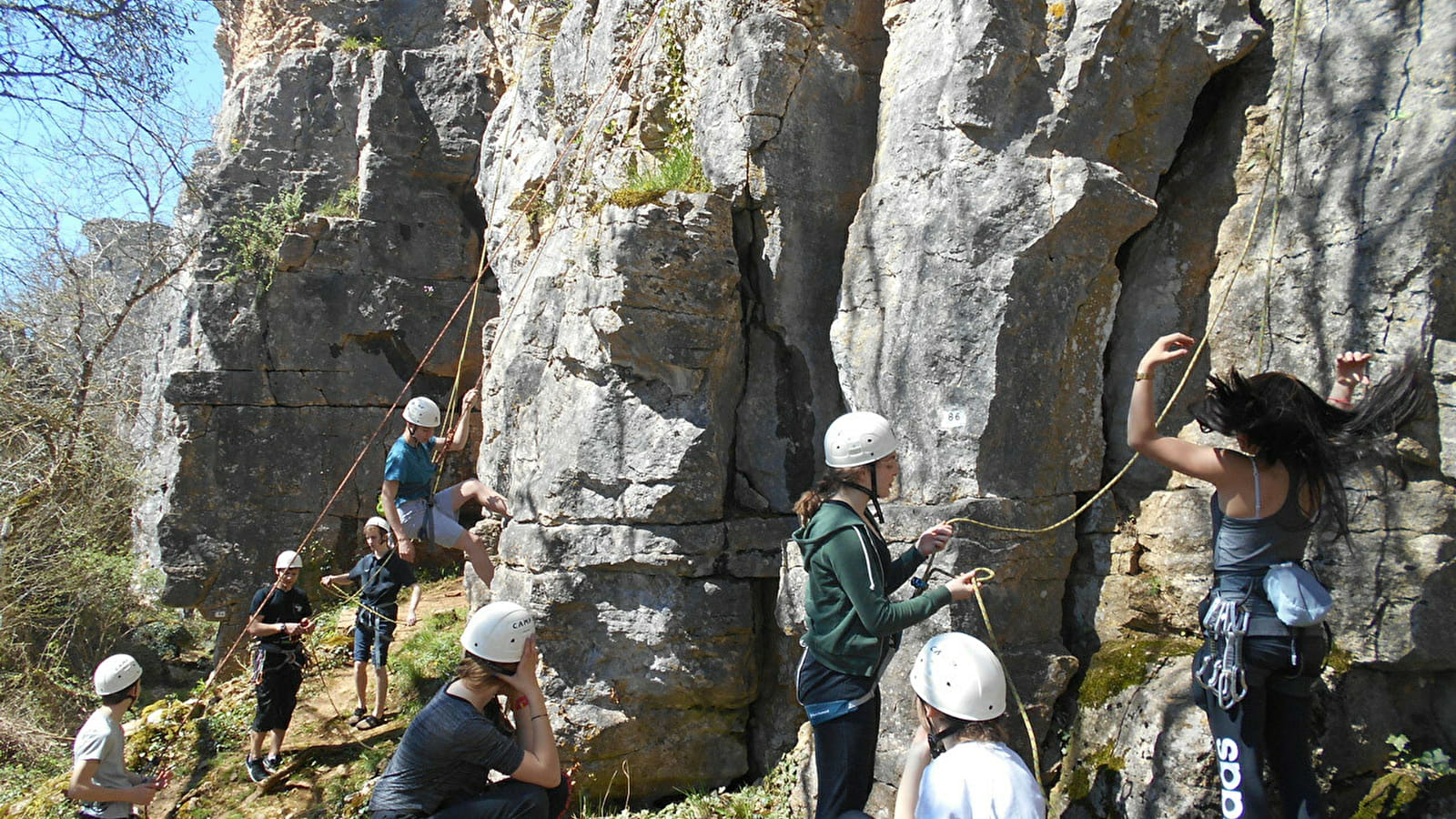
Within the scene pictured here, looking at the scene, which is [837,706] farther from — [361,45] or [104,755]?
[361,45]

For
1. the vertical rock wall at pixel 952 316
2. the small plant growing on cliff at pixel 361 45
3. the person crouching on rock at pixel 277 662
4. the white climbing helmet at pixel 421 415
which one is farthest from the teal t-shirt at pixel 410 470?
the small plant growing on cliff at pixel 361 45

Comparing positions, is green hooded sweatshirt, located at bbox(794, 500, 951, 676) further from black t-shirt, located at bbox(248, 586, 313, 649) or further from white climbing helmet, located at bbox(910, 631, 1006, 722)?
black t-shirt, located at bbox(248, 586, 313, 649)

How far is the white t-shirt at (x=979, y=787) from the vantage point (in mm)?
2412

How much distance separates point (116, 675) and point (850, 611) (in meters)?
4.18

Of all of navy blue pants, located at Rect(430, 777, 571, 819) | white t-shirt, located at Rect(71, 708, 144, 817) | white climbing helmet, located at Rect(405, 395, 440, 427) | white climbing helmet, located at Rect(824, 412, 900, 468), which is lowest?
white t-shirt, located at Rect(71, 708, 144, 817)

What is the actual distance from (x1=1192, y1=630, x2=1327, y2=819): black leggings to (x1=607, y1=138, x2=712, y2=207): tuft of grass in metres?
4.00

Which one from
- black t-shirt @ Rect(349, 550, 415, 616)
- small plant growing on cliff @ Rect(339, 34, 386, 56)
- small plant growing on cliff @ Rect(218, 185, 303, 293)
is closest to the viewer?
black t-shirt @ Rect(349, 550, 415, 616)

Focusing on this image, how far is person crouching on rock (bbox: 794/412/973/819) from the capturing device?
3328mm

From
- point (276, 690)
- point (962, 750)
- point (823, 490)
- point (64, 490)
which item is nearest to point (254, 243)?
point (64, 490)

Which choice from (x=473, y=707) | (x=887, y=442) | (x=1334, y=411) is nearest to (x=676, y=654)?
(x=473, y=707)

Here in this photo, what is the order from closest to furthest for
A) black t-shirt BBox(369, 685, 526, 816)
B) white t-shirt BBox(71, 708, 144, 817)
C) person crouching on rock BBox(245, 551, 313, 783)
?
black t-shirt BBox(369, 685, 526, 816)
white t-shirt BBox(71, 708, 144, 817)
person crouching on rock BBox(245, 551, 313, 783)

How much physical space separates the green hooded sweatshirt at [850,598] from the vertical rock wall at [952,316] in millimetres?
1319

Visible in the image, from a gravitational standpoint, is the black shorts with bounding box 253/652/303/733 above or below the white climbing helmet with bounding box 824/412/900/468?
below

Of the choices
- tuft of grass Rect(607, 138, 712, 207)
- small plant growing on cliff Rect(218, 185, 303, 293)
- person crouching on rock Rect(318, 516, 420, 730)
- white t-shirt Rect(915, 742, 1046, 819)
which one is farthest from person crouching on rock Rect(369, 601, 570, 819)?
small plant growing on cliff Rect(218, 185, 303, 293)
